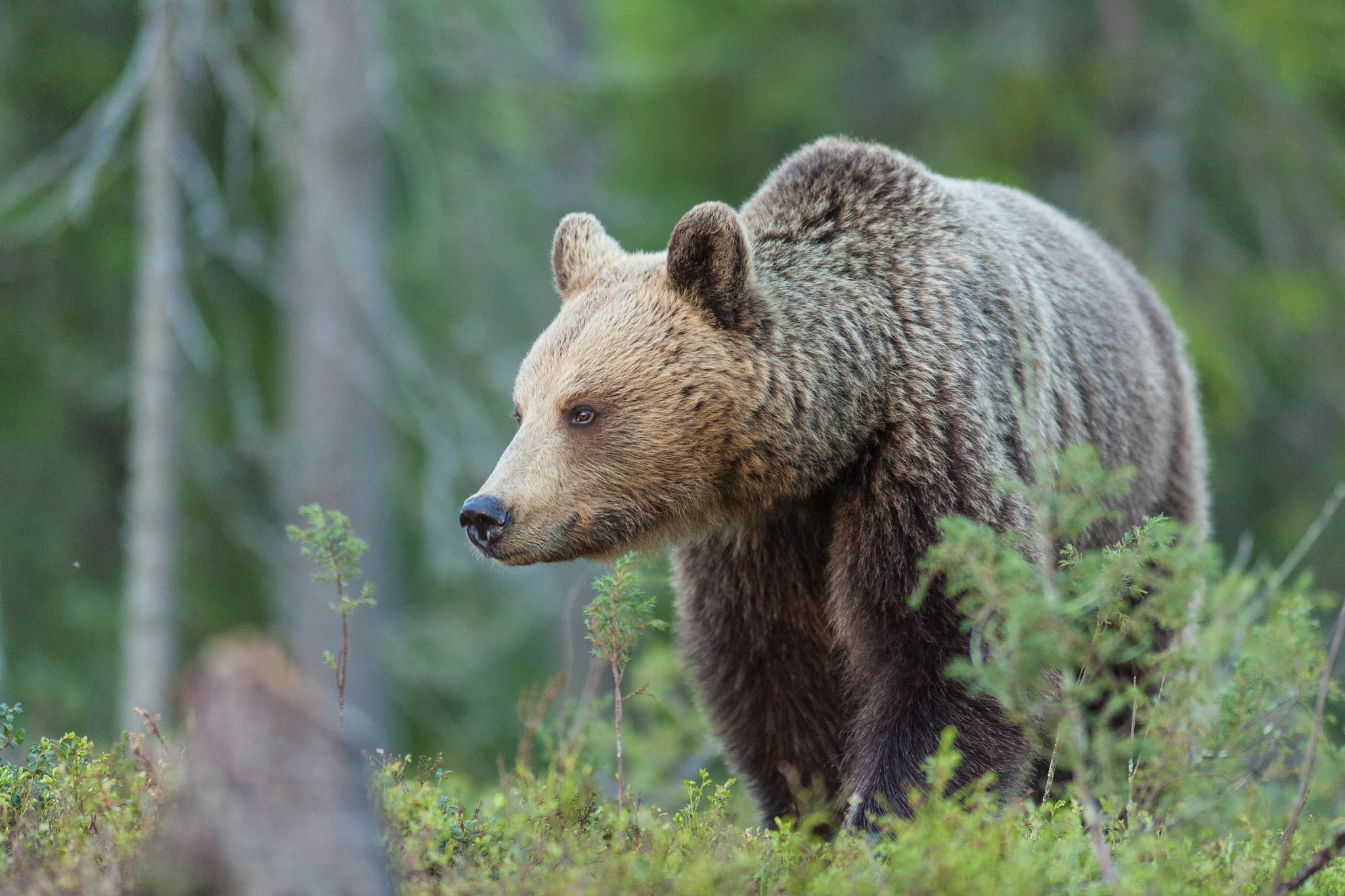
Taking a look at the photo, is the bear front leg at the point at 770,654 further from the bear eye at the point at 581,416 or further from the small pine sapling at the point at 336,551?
the small pine sapling at the point at 336,551

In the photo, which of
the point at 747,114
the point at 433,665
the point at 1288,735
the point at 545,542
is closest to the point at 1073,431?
the point at 1288,735

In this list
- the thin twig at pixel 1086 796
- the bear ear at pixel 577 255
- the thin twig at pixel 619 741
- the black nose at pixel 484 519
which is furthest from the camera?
the bear ear at pixel 577 255

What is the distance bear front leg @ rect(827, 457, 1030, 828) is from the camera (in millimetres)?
4070

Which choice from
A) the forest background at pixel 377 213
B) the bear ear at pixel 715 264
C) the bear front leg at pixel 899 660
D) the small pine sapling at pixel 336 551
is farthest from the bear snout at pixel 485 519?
the forest background at pixel 377 213

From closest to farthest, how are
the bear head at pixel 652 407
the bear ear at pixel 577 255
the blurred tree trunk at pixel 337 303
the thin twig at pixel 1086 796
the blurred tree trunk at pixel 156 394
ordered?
the thin twig at pixel 1086 796, the bear head at pixel 652 407, the bear ear at pixel 577 255, the blurred tree trunk at pixel 156 394, the blurred tree trunk at pixel 337 303

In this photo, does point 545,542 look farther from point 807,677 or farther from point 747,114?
point 747,114

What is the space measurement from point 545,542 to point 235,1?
8.26 meters

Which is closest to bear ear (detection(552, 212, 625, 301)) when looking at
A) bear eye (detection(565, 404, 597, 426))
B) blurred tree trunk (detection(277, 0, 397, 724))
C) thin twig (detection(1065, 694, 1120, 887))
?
bear eye (detection(565, 404, 597, 426))

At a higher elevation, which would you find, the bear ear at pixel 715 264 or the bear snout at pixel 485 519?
the bear ear at pixel 715 264

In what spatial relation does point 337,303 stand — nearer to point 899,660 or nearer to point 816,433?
point 816,433

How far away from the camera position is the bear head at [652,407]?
4.35 m

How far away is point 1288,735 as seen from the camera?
155 inches

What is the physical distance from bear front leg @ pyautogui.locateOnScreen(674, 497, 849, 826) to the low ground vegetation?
2.43 ft

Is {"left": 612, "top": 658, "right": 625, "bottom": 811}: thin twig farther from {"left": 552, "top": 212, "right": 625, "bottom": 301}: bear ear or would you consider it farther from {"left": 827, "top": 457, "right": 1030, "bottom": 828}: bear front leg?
{"left": 552, "top": 212, "right": 625, "bottom": 301}: bear ear
